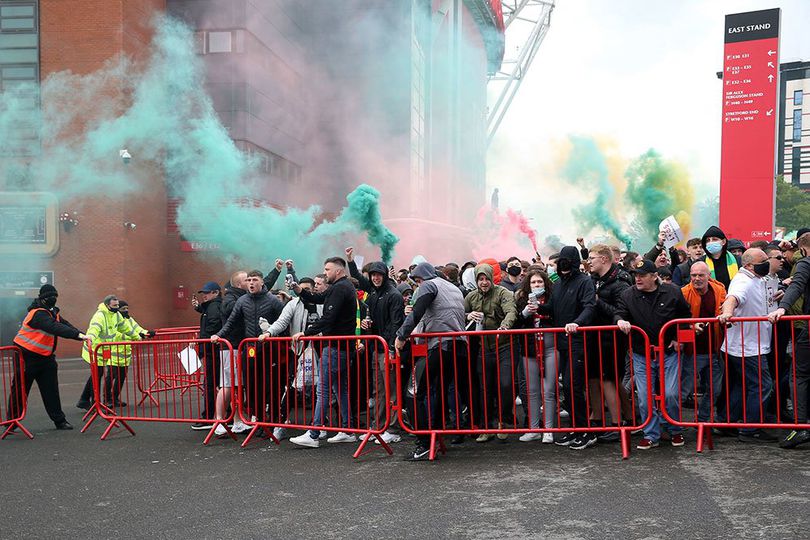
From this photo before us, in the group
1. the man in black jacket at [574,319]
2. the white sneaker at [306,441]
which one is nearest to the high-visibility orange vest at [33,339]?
the white sneaker at [306,441]

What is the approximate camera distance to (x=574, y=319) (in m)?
6.69

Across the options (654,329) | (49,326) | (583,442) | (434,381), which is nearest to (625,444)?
(583,442)

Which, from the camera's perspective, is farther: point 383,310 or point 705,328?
point 383,310

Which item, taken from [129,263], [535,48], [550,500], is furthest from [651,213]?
[535,48]

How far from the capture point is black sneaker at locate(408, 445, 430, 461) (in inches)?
255

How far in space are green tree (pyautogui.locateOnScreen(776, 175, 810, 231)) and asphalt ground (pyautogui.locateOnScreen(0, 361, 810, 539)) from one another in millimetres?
45265

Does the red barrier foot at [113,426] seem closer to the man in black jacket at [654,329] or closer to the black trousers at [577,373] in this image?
the black trousers at [577,373]

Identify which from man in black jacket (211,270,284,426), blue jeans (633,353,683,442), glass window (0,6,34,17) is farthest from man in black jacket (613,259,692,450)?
glass window (0,6,34,17)

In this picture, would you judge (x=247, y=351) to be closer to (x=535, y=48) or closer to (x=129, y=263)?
(x=129, y=263)

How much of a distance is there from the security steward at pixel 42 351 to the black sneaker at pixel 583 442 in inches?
224

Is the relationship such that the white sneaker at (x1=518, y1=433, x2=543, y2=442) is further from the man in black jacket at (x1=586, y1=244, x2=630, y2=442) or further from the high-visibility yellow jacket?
the high-visibility yellow jacket

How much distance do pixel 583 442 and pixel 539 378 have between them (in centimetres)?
71

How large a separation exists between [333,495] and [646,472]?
7.48 feet

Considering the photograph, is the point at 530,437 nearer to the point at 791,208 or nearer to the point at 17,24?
the point at 17,24
